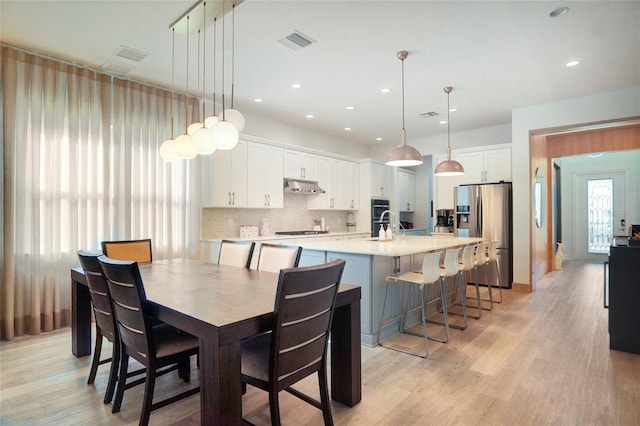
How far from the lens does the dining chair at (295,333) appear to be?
150cm

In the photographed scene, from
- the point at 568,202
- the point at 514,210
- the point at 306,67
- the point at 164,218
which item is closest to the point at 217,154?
the point at 164,218

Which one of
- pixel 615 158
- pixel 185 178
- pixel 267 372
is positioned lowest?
pixel 267 372

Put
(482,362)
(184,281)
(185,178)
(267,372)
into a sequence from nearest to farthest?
1. (267,372)
2. (184,281)
3. (482,362)
4. (185,178)

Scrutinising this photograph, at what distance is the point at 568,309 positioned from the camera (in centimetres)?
429

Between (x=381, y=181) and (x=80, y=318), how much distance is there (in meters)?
5.94

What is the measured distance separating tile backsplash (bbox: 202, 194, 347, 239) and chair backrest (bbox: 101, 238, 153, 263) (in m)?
1.54

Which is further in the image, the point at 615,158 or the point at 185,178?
the point at 615,158

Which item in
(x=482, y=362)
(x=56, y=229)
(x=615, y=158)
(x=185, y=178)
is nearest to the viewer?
(x=482, y=362)

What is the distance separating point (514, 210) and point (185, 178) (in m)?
5.05

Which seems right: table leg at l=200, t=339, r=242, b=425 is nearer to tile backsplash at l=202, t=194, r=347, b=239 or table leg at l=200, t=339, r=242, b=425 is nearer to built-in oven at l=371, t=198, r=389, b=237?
tile backsplash at l=202, t=194, r=347, b=239

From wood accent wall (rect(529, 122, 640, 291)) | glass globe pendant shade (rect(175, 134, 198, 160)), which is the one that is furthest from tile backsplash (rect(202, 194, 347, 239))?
wood accent wall (rect(529, 122, 640, 291))

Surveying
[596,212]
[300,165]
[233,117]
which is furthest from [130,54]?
[596,212]

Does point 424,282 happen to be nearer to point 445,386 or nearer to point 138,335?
point 445,386

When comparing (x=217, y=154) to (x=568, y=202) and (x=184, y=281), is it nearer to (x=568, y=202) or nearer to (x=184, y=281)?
(x=184, y=281)
